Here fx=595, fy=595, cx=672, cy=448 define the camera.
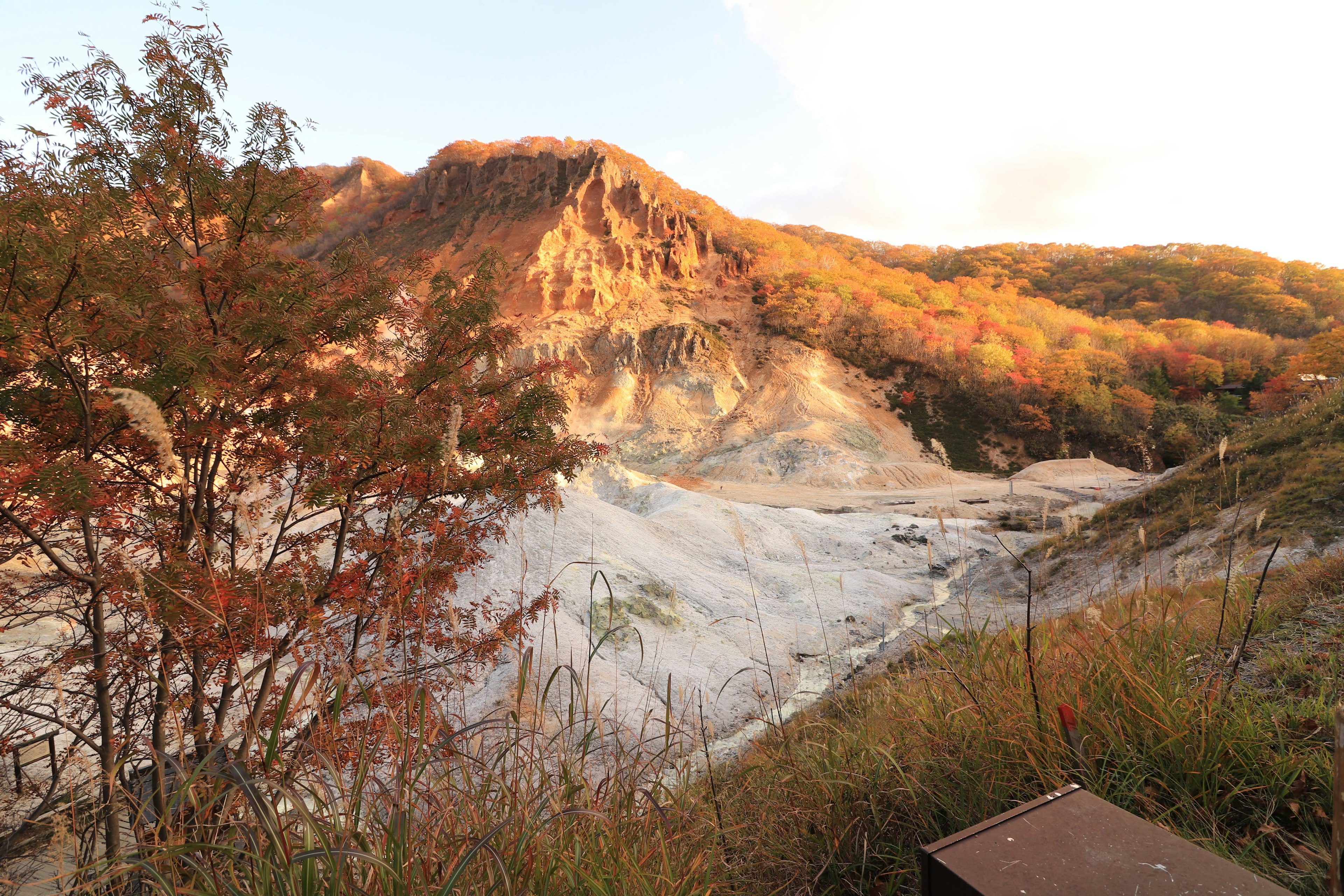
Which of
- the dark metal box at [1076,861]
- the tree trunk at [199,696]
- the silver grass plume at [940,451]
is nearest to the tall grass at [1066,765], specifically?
the dark metal box at [1076,861]

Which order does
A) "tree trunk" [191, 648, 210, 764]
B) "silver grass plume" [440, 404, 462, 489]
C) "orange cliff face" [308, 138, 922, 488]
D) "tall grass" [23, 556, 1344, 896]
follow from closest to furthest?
"tall grass" [23, 556, 1344, 896]
"silver grass plume" [440, 404, 462, 489]
"tree trunk" [191, 648, 210, 764]
"orange cliff face" [308, 138, 922, 488]

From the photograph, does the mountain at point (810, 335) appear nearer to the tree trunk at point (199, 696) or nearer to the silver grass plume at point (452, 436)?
the tree trunk at point (199, 696)

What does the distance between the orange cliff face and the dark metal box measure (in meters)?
30.4

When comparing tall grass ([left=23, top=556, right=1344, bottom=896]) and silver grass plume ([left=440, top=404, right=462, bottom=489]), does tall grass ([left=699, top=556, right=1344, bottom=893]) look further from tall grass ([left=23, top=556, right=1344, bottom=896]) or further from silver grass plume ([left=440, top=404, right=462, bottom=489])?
silver grass plume ([left=440, top=404, right=462, bottom=489])

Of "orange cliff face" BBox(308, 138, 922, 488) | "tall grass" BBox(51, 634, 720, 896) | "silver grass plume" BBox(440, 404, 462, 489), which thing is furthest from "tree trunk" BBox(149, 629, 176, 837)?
"orange cliff face" BBox(308, 138, 922, 488)

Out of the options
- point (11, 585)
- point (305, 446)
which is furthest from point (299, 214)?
point (11, 585)

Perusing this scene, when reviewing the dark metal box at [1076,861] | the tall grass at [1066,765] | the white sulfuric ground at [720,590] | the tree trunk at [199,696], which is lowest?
the white sulfuric ground at [720,590]

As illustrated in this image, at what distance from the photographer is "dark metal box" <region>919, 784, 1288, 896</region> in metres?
1.34

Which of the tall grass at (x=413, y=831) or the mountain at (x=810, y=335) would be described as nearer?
the tall grass at (x=413, y=831)

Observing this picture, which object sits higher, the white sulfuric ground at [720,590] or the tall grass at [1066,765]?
the tall grass at [1066,765]

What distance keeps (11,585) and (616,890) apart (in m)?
5.91

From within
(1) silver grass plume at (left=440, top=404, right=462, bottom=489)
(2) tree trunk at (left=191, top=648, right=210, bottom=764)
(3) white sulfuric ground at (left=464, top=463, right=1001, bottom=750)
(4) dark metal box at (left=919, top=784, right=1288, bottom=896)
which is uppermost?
(1) silver grass plume at (left=440, top=404, right=462, bottom=489)

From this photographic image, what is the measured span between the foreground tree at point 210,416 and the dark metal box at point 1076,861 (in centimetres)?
185

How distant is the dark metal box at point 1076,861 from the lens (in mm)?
1341
